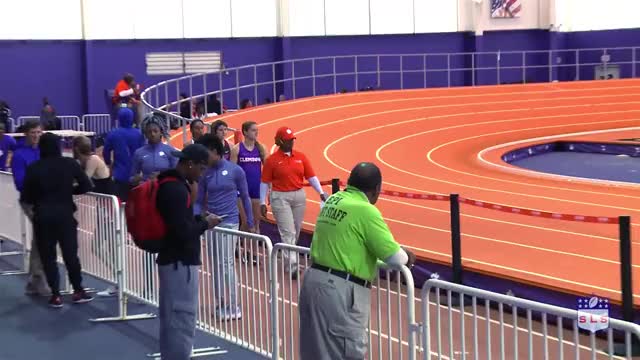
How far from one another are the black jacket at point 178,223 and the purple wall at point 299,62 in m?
27.6

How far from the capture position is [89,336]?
10.0 m

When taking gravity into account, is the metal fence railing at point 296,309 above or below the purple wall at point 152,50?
below

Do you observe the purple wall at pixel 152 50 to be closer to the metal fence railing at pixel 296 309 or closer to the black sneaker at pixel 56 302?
the metal fence railing at pixel 296 309

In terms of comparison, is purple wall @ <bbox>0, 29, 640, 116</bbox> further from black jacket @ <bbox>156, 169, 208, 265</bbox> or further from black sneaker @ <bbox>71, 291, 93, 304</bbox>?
black jacket @ <bbox>156, 169, 208, 265</bbox>

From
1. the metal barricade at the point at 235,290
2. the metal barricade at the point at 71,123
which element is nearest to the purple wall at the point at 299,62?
the metal barricade at the point at 71,123

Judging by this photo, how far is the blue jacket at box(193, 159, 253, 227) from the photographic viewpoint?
10.1 meters

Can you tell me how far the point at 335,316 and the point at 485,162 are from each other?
19.9 metres

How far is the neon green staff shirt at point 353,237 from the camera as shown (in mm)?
6074

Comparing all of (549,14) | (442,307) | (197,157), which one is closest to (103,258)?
(197,157)

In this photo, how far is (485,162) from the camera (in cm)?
2573

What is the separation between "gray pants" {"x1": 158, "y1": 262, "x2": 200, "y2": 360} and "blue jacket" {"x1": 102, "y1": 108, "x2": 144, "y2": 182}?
5629 mm

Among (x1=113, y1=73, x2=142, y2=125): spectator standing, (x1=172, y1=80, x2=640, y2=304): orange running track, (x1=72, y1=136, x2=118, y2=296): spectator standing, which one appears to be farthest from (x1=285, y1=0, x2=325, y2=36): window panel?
(x1=72, y1=136, x2=118, y2=296): spectator standing

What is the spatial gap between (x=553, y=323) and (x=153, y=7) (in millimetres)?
31605

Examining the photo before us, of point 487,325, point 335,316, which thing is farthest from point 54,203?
point 487,325
